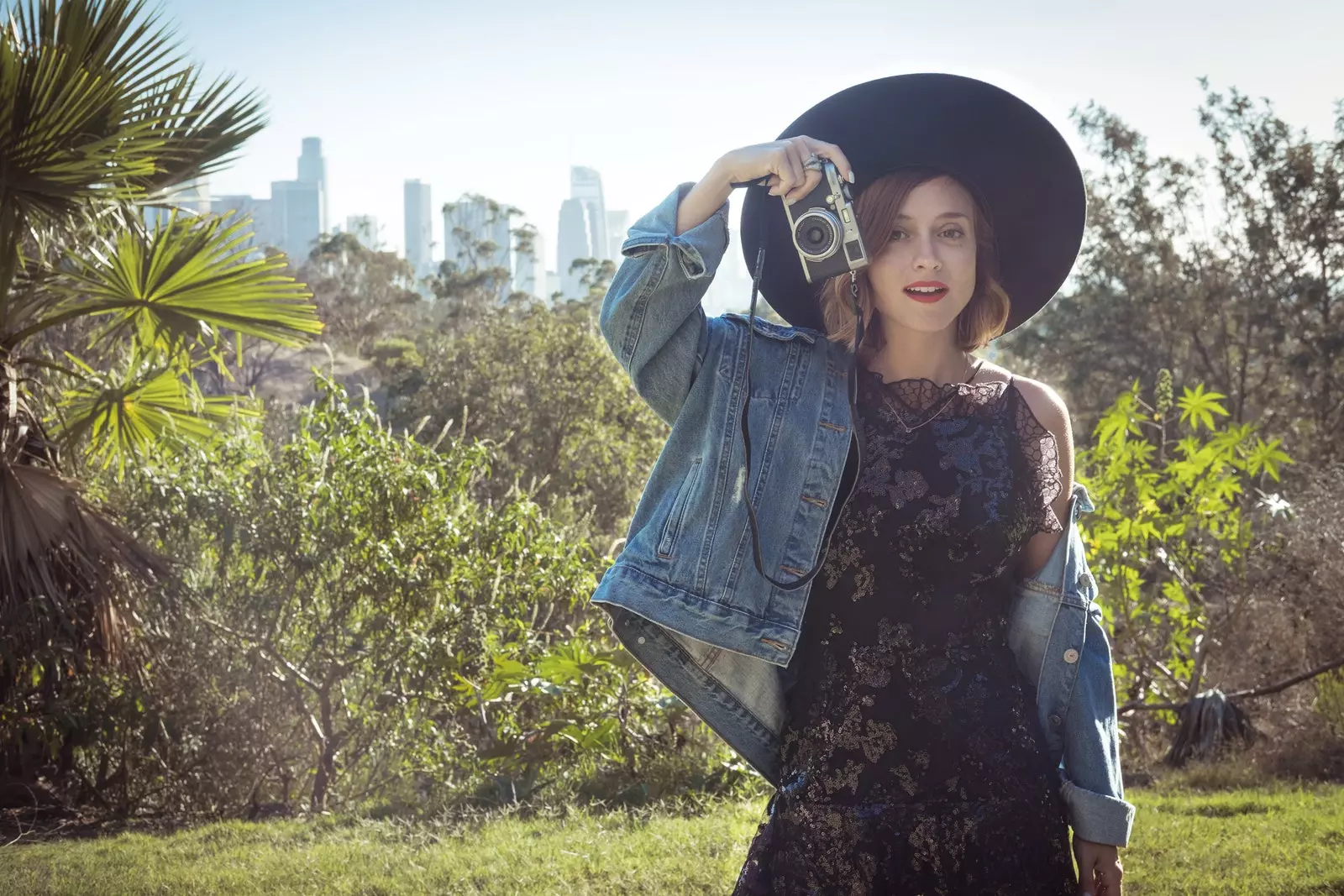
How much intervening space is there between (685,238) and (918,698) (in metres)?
0.72

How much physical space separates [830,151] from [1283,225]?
17.5 m

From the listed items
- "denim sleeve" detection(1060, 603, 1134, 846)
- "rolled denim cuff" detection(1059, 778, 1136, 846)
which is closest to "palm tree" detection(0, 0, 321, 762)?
"denim sleeve" detection(1060, 603, 1134, 846)

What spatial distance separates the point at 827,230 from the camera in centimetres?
166

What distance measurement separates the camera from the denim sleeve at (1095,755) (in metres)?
1.68

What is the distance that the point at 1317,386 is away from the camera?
16.1 meters

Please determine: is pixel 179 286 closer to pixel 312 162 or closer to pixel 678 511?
pixel 678 511

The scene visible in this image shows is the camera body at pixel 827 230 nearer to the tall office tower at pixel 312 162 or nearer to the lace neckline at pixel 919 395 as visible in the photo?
the lace neckline at pixel 919 395

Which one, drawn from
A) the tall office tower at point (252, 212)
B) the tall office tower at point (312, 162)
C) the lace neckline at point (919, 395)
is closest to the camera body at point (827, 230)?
the lace neckline at point (919, 395)

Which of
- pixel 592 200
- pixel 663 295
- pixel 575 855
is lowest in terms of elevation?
pixel 575 855

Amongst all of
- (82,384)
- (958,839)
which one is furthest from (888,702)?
(82,384)

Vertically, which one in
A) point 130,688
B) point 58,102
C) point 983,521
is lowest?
point 130,688

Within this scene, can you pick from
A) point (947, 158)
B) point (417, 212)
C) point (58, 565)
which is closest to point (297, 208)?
point (417, 212)

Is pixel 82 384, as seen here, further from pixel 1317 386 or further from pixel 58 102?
pixel 1317 386

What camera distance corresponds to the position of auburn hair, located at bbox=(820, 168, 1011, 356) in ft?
5.97
